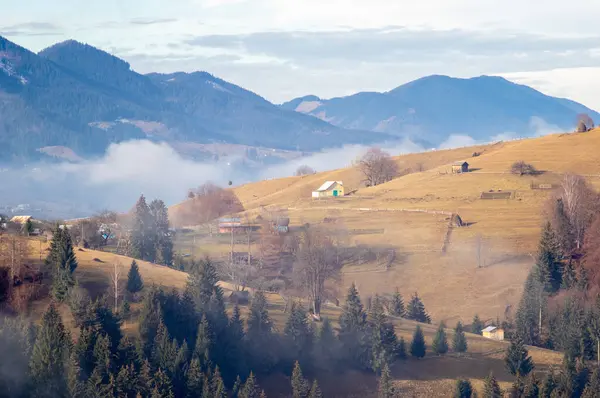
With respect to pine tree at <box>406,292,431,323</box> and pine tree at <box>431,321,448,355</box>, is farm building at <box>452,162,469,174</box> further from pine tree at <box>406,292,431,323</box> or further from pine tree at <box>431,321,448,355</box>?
pine tree at <box>431,321,448,355</box>

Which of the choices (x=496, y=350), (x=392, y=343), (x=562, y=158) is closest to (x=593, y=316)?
(x=496, y=350)

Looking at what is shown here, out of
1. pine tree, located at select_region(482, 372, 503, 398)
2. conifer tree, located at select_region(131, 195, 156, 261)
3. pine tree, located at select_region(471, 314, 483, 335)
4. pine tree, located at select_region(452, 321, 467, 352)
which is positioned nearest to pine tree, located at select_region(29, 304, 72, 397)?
pine tree, located at select_region(482, 372, 503, 398)

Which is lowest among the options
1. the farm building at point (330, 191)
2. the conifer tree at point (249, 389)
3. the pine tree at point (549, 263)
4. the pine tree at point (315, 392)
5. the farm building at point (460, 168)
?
the pine tree at point (315, 392)

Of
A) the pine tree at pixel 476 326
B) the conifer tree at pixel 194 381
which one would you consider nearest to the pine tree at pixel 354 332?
the pine tree at pixel 476 326

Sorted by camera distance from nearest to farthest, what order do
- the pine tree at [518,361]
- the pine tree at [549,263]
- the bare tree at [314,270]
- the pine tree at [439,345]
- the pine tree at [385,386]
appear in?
the pine tree at [385,386] < the pine tree at [518,361] < the pine tree at [439,345] < the bare tree at [314,270] < the pine tree at [549,263]

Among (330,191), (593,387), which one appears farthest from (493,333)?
(330,191)

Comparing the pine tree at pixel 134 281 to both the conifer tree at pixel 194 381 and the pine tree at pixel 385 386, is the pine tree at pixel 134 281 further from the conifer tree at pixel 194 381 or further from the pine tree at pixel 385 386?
the pine tree at pixel 385 386

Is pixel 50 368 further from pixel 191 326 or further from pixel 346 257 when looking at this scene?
pixel 346 257
